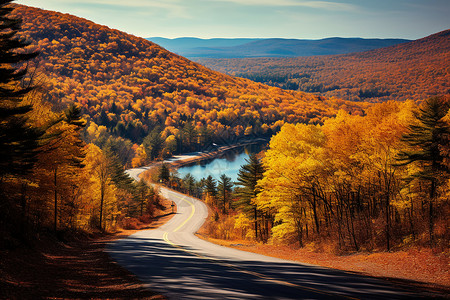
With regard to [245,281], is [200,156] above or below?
below

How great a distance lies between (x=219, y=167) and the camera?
132 m

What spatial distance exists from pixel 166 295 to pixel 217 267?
5427 millimetres

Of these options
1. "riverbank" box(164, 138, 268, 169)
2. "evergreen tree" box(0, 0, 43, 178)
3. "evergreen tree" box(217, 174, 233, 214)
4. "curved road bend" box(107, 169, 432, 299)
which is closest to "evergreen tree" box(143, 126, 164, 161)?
"riverbank" box(164, 138, 268, 169)

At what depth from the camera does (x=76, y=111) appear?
30750 mm

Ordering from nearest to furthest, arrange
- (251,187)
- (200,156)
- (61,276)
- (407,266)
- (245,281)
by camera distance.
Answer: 1. (245,281)
2. (61,276)
3. (407,266)
4. (251,187)
5. (200,156)

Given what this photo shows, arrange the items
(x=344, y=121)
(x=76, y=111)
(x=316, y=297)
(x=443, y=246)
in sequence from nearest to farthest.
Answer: (x=316, y=297), (x=443, y=246), (x=76, y=111), (x=344, y=121)

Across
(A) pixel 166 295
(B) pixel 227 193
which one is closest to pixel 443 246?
(A) pixel 166 295

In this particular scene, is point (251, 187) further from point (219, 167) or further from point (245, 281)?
point (219, 167)

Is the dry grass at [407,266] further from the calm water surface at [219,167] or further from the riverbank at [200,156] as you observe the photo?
the riverbank at [200,156]

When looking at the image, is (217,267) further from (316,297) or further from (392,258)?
(392,258)

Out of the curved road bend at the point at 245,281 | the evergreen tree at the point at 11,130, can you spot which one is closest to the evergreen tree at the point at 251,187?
the curved road bend at the point at 245,281

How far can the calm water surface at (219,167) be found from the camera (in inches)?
4647

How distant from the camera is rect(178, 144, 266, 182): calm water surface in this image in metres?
118

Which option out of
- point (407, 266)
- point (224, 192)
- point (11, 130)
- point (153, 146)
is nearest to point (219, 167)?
point (153, 146)
